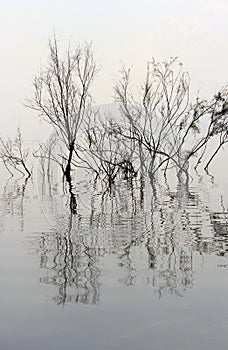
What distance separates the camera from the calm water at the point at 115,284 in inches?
175

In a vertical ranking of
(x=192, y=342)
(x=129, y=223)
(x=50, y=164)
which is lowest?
(x=192, y=342)

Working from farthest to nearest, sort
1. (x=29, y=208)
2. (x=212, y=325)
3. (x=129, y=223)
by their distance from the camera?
(x=29, y=208) < (x=129, y=223) < (x=212, y=325)

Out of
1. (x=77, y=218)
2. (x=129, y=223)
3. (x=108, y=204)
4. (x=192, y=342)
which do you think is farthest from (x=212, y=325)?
(x=108, y=204)

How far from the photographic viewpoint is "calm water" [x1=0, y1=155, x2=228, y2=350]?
175 inches

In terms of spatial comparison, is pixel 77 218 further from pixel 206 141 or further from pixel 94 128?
pixel 206 141

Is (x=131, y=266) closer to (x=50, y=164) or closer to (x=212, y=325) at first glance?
(x=212, y=325)

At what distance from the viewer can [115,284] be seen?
602cm

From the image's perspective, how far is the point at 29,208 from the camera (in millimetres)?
15062

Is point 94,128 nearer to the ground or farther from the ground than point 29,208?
farther from the ground

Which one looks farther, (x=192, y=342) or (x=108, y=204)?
(x=108, y=204)

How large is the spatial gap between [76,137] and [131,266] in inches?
975

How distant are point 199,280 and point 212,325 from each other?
4.84 ft

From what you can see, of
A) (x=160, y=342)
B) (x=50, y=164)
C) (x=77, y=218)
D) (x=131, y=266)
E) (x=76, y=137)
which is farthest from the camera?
(x=50, y=164)

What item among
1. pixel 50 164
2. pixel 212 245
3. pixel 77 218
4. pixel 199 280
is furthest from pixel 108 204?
pixel 50 164
